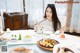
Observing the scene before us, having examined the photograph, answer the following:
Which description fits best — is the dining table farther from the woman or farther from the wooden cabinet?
the wooden cabinet

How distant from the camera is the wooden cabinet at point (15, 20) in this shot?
3.67 meters

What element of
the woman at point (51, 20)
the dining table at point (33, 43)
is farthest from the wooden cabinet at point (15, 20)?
the dining table at point (33, 43)

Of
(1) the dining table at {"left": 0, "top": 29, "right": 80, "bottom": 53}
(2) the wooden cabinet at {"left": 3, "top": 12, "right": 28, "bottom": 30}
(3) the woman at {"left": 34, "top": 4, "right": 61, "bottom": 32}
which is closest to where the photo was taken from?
(1) the dining table at {"left": 0, "top": 29, "right": 80, "bottom": 53}

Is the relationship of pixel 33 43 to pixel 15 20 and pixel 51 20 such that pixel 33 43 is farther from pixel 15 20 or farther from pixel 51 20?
pixel 15 20

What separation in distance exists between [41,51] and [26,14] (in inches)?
96.6

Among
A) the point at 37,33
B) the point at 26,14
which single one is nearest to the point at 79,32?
the point at 26,14

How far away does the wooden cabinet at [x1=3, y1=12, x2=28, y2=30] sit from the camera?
367 cm

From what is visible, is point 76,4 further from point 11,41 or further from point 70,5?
point 11,41

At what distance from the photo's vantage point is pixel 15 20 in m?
3.70

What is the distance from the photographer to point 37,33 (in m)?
2.13

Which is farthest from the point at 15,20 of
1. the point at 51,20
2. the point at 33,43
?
the point at 33,43

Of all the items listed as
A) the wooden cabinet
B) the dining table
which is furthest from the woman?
the wooden cabinet

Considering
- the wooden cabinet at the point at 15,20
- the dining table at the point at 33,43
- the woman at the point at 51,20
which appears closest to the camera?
the dining table at the point at 33,43

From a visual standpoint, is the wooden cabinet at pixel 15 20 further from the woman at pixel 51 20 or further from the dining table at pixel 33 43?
the dining table at pixel 33 43
